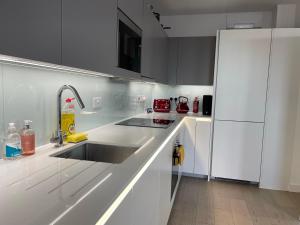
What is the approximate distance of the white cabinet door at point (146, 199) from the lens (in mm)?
967

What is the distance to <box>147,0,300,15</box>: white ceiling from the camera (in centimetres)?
A: 304

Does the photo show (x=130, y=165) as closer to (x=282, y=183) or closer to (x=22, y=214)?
(x=22, y=214)

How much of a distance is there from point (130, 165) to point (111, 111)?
1.21 metres

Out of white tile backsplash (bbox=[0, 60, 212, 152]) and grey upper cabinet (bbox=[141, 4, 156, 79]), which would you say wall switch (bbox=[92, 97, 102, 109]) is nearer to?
white tile backsplash (bbox=[0, 60, 212, 152])

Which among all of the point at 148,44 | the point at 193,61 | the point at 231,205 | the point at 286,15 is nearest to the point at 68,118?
the point at 148,44

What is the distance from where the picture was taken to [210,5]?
3.17 m

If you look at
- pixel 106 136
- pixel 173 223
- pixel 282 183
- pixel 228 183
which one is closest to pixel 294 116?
pixel 282 183

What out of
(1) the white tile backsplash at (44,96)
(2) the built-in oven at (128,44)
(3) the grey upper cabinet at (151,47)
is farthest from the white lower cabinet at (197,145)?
(2) the built-in oven at (128,44)

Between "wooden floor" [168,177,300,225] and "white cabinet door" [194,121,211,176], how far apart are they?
0.62 ft

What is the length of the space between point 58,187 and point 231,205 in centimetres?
224

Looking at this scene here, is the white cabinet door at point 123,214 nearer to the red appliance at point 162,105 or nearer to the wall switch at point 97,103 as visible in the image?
the wall switch at point 97,103

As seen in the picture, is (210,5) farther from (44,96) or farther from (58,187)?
(58,187)

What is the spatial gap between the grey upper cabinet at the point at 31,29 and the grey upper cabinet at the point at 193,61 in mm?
2749

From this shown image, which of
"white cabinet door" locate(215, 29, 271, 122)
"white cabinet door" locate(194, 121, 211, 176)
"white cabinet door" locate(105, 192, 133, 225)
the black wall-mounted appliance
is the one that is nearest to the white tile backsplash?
"white cabinet door" locate(105, 192, 133, 225)
